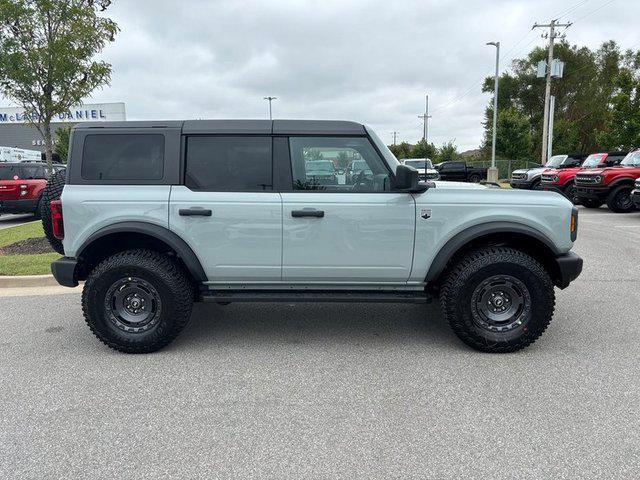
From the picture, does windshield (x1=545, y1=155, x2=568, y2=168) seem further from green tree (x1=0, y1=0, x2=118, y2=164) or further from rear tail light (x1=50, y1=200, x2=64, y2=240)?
rear tail light (x1=50, y1=200, x2=64, y2=240)

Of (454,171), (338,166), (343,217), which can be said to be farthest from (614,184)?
(454,171)

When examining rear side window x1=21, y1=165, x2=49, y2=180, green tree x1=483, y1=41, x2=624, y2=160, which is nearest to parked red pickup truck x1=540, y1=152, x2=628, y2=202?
rear side window x1=21, y1=165, x2=49, y2=180

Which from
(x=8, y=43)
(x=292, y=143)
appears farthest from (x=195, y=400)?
(x=8, y=43)

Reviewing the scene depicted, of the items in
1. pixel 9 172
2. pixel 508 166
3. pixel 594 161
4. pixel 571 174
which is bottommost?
pixel 9 172

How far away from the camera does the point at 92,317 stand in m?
3.88

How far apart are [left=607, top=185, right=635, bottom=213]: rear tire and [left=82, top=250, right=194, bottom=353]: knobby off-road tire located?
13.9 metres

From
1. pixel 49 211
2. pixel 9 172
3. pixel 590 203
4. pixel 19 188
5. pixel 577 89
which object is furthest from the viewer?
pixel 577 89

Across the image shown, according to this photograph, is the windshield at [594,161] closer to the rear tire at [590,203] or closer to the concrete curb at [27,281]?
the rear tire at [590,203]

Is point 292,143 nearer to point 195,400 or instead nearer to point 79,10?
point 195,400

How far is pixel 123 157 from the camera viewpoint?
3928 mm

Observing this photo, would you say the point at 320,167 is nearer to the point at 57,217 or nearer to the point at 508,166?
the point at 57,217

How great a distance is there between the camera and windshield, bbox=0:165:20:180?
12525 mm

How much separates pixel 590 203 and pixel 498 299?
13.8m

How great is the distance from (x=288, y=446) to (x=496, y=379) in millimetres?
1679
